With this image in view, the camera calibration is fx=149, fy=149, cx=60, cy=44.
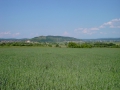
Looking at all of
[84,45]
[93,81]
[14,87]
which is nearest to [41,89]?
[14,87]

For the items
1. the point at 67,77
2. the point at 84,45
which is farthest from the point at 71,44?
the point at 67,77

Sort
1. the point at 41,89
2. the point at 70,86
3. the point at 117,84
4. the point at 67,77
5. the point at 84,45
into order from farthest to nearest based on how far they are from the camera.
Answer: the point at 84,45 → the point at 67,77 → the point at 117,84 → the point at 70,86 → the point at 41,89

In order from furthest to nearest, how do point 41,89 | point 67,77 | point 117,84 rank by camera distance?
point 67,77, point 117,84, point 41,89

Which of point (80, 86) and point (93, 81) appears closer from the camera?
point (80, 86)

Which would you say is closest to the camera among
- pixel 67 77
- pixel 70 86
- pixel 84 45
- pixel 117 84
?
pixel 70 86

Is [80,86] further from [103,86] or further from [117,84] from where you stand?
[117,84]

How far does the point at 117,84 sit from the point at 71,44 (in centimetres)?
7105

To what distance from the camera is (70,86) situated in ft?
28.3

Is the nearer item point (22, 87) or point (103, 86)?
point (22, 87)

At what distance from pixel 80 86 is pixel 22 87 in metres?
3.30

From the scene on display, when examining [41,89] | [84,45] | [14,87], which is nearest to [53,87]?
[41,89]

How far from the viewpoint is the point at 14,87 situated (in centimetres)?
816

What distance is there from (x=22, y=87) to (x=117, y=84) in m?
5.72

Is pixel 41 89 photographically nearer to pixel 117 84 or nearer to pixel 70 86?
pixel 70 86
